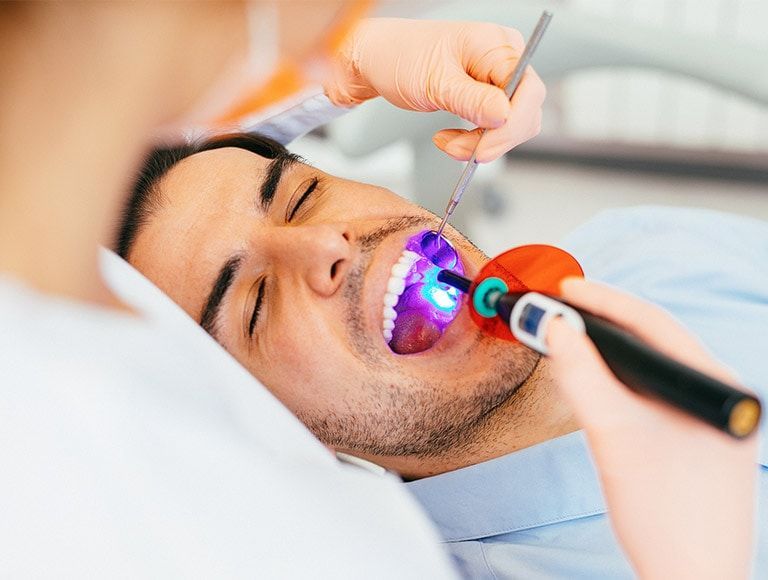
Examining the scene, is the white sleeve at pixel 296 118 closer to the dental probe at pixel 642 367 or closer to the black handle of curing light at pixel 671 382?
the dental probe at pixel 642 367

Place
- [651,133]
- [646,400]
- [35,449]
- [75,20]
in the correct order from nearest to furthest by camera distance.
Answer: [75,20]
[35,449]
[646,400]
[651,133]

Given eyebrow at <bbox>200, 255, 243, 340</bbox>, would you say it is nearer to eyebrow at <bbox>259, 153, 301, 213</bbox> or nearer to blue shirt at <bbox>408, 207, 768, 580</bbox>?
eyebrow at <bbox>259, 153, 301, 213</bbox>

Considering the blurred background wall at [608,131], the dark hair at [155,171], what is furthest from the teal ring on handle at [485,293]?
the blurred background wall at [608,131]

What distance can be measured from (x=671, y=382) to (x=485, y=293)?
0.32m

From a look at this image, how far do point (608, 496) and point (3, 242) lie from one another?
0.51 metres

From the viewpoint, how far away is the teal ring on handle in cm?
89

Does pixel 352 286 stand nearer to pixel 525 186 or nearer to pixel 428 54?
pixel 428 54

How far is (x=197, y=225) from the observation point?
3.78 feet

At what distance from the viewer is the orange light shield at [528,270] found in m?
0.99

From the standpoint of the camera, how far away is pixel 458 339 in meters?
1.14

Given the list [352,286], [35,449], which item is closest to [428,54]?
[352,286]

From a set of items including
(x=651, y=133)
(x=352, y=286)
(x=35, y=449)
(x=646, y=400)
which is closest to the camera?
(x=35, y=449)

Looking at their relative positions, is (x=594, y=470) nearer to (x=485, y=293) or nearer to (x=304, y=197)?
(x=485, y=293)

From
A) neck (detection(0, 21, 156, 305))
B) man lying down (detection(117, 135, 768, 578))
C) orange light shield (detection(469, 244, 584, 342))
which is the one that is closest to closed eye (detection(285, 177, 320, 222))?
man lying down (detection(117, 135, 768, 578))
